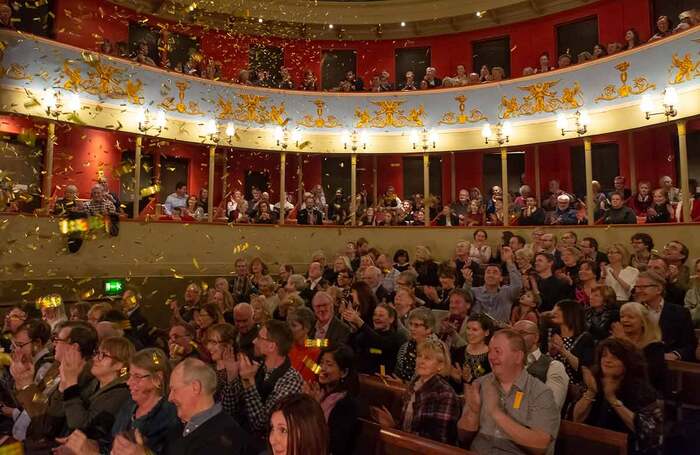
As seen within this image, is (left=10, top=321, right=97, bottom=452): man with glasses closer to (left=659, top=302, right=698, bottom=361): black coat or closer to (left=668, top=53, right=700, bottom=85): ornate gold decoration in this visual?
(left=659, top=302, right=698, bottom=361): black coat

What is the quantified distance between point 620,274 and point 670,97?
4467 mm

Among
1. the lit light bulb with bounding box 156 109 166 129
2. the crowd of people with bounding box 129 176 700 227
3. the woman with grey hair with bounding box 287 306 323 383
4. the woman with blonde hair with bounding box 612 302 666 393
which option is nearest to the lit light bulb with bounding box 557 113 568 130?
the crowd of people with bounding box 129 176 700 227

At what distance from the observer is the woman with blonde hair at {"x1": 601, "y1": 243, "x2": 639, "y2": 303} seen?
513 cm

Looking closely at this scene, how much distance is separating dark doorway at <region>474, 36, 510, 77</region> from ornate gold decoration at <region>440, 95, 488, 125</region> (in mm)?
1812

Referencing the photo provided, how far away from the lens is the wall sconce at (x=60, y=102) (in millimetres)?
8766

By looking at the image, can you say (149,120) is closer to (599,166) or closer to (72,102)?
(72,102)

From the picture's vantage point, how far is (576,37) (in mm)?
11062

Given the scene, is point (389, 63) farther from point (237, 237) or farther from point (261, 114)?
point (237, 237)

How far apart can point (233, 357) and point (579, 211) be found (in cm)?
748

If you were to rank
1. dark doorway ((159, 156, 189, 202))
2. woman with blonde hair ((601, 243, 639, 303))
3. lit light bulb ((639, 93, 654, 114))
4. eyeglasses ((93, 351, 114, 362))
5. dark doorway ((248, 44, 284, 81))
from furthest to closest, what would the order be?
dark doorway ((248, 44, 284, 81))
dark doorway ((159, 156, 189, 202))
lit light bulb ((639, 93, 654, 114))
woman with blonde hair ((601, 243, 639, 303))
eyeglasses ((93, 351, 114, 362))

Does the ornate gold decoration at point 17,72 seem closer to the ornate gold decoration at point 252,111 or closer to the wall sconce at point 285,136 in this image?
the ornate gold decoration at point 252,111

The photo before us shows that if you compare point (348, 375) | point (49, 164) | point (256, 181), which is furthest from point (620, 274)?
point (256, 181)

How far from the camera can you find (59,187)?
32.0ft

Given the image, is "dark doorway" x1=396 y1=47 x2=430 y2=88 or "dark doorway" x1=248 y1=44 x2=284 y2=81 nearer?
"dark doorway" x1=248 y1=44 x2=284 y2=81
